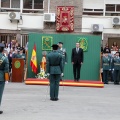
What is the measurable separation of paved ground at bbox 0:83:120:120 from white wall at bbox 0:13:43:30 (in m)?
12.6

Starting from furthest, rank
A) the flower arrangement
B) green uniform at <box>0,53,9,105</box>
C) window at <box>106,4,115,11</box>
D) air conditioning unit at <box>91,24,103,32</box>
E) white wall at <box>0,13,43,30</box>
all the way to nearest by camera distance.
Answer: window at <box>106,4,115,11</box>
white wall at <box>0,13,43,30</box>
air conditioning unit at <box>91,24,103,32</box>
the flower arrangement
green uniform at <box>0,53,9,105</box>

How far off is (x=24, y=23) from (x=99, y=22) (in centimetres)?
551

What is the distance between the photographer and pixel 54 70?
14695 mm

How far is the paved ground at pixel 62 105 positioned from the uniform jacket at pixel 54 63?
1.07 meters

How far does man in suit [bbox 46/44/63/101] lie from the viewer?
1466 cm

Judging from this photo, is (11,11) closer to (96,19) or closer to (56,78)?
(96,19)

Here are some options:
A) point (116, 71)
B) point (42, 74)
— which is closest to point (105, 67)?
point (116, 71)

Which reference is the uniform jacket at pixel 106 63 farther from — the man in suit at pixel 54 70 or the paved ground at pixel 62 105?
the man in suit at pixel 54 70

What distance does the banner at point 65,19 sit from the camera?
29906 mm

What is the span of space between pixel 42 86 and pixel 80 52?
101 inches

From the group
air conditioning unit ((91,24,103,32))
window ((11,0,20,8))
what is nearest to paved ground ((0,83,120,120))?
air conditioning unit ((91,24,103,32))

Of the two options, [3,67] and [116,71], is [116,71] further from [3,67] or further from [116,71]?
[3,67]

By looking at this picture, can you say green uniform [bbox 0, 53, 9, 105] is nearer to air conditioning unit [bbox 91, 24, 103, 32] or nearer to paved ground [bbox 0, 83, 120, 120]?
paved ground [bbox 0, 83, 120, 120]

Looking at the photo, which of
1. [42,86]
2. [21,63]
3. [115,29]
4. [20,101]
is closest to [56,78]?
[20,101]
